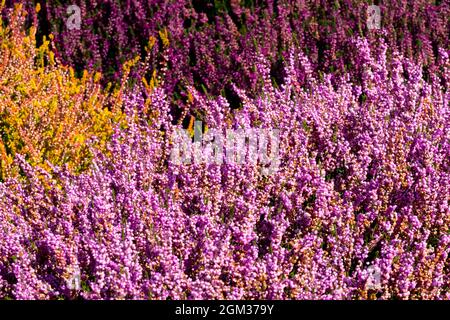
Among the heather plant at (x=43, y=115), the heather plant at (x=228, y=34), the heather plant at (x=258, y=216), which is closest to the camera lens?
the heather plant at (x=258, y=216)

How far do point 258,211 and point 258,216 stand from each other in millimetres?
18

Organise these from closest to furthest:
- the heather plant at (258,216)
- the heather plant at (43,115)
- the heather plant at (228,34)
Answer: the heather plant at (258,216) < the heather plant at (43,115) < the heather plant at (228,34)

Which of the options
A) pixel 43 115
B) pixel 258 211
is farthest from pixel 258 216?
pixel 43 115

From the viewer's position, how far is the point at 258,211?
2518mm

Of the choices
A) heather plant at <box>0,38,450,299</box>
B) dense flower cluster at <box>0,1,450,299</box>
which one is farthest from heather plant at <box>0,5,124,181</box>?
heather plant at <box>0,38,450,299</box>

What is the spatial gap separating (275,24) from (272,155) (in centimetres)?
175

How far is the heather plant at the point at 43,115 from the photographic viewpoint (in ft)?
10.4

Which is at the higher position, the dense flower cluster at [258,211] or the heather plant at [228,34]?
the heather plant at [228,34]

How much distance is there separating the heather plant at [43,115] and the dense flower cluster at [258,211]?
0.07 ft

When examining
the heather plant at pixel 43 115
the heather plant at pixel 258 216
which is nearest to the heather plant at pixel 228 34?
the heather plant at pixel 43 115

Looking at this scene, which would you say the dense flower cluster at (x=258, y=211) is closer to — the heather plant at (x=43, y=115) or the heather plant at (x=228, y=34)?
the heather plant at (x=43, y=115)

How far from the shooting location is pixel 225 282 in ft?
7.44
